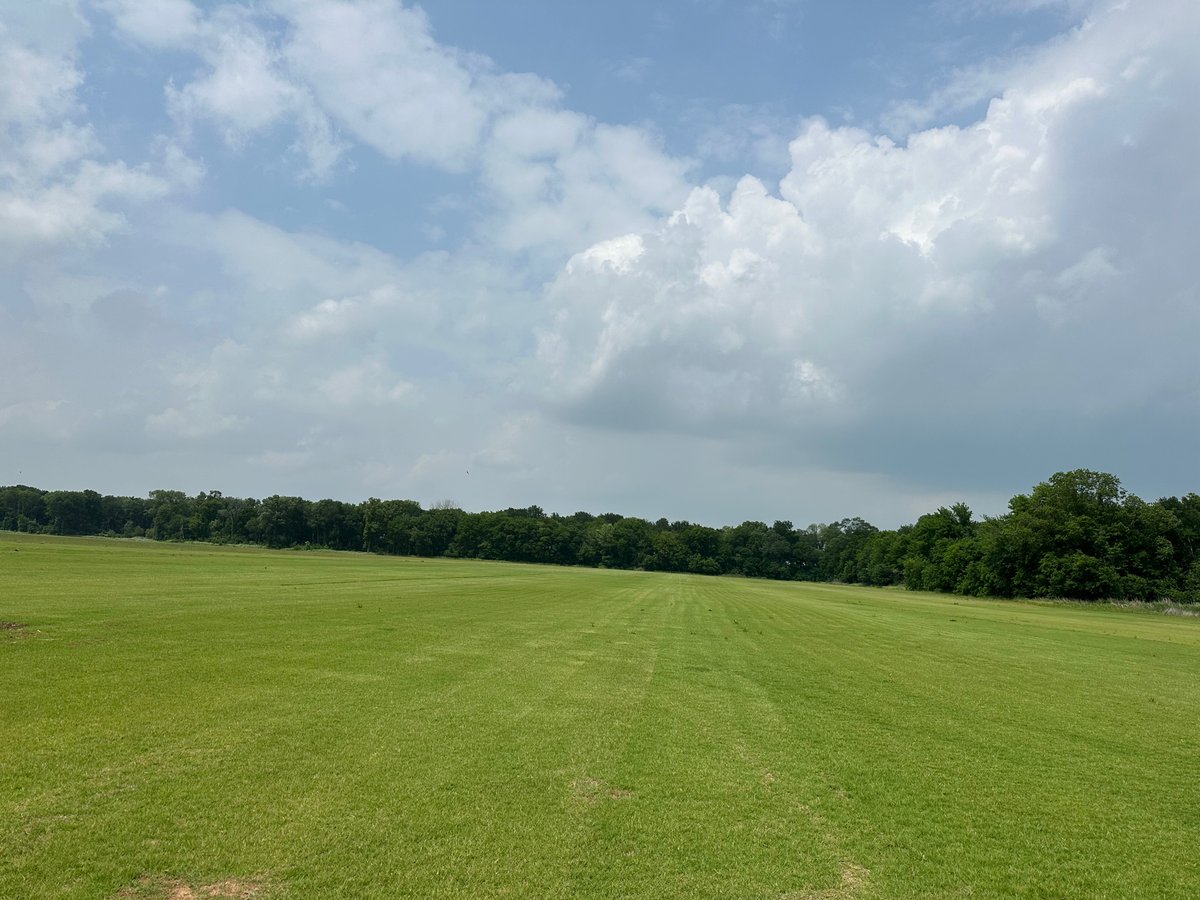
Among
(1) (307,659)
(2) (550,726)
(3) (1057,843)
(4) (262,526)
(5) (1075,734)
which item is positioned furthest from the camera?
(4) (262,526)

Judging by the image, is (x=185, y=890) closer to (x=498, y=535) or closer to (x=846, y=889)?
(x=846, y=889)

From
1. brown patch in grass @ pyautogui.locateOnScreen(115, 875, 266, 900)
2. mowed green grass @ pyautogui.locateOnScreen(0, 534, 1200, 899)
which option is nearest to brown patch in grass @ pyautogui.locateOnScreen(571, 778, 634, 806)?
mowed green grass @ pyautogui.locateOnScreen(0, 534, 1200, 899)

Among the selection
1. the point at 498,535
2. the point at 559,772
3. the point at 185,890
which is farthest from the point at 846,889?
the point at 498,535

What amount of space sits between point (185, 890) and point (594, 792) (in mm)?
4322

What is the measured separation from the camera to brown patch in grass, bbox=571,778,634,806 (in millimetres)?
8133

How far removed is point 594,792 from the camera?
8352 millimetres

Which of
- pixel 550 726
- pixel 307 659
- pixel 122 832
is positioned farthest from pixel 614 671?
pixel 122 832

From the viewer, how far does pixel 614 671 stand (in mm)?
16859

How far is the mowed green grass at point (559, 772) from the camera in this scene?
20.7ft

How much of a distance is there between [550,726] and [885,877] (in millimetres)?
5901

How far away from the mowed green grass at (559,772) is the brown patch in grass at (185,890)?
0.15 feet

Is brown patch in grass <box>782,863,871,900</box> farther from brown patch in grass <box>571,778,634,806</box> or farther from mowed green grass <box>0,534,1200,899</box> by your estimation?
brown patch in grass <box>571,778,634,806</box>

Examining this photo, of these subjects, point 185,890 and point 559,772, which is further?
point 559,772

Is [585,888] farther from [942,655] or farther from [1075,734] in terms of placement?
[942,655]
